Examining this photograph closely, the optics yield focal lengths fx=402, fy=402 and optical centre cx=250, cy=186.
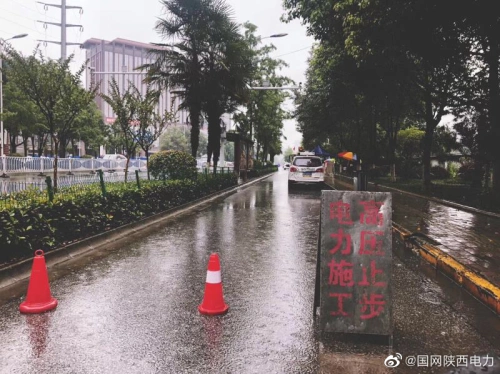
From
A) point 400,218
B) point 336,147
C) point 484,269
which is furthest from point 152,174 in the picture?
point 336,147

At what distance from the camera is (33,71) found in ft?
32.9

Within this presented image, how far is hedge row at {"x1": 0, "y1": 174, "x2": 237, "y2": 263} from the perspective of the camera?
228 inches

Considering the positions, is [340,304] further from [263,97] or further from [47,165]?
[263,97]

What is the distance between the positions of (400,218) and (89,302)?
325 inches

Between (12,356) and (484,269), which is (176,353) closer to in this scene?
(12,356)

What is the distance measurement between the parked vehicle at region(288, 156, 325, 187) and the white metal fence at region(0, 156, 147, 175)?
1586cm

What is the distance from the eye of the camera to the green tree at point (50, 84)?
1002 centimetres

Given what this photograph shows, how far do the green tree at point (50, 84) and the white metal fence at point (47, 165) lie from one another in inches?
547

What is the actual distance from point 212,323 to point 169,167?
41.2 ft
